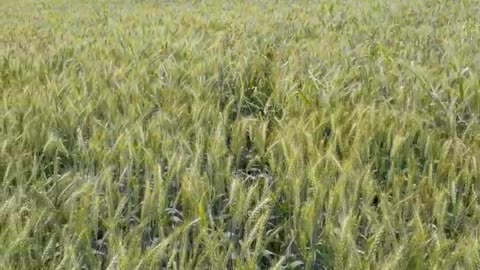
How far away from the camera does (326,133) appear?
1763 mm

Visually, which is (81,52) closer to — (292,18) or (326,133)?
(326,133)

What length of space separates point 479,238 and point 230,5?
619 cm

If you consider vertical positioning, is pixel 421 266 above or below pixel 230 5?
above

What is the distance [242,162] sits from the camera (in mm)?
1662

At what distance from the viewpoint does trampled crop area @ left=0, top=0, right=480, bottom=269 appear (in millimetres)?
1107

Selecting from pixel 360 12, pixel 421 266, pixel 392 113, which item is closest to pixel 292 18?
pixel 360 12

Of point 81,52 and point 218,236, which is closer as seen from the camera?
point 218,236

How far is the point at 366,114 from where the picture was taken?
1720 mm

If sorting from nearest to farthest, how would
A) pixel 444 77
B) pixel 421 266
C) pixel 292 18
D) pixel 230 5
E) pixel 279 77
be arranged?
pixel 421 266 → pixel 444 77 → pixel 279 77 → pixel 292 18 → pixel 230 5

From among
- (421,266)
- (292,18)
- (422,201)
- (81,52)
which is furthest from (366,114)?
(292,18)

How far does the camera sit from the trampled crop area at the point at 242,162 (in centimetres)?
111

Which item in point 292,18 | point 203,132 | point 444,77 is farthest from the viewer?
point 292,18

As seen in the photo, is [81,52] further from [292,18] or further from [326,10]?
[326,10]

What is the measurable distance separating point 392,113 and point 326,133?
250 mm
